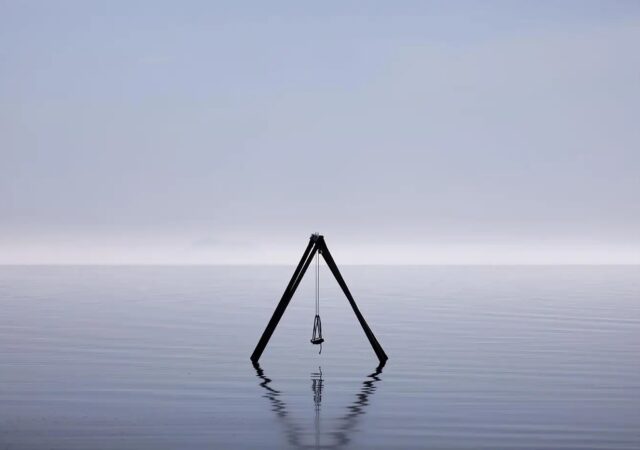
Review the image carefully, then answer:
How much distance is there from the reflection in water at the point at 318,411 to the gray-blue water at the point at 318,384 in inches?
3.0

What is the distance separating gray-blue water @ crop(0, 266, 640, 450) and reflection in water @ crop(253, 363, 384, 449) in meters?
0.07

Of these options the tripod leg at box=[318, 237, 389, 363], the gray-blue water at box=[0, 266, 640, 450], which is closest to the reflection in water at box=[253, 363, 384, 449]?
the gray-blue water at box=[0, 266, 640, 450]

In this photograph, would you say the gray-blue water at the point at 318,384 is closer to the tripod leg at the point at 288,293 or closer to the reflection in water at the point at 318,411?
the reflection in water at the point at 318,411

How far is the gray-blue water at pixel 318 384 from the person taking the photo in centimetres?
3100

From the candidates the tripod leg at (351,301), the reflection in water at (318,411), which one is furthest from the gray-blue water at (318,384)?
the tripod leg at (351,301)

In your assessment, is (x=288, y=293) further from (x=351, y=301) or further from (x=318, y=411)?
(x=318, y=411)

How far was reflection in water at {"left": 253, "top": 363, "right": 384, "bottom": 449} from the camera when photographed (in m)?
30.0

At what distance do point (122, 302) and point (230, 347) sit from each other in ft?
182

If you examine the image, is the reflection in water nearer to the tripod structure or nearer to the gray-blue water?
the gray-blue water

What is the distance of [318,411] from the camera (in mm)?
35781

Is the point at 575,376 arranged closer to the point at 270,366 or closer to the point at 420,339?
the point at 270,366

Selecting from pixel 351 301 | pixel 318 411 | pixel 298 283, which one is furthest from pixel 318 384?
pixel 351 301

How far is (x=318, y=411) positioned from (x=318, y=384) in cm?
747

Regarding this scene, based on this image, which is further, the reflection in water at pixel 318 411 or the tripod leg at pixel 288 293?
the tripod leg at pixel 288 293
